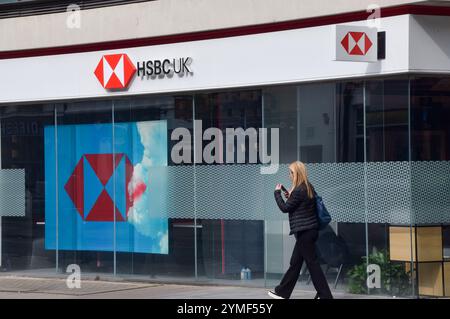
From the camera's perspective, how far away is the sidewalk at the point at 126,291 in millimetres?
15477

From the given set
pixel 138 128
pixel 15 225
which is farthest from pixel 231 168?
pixel 15 225

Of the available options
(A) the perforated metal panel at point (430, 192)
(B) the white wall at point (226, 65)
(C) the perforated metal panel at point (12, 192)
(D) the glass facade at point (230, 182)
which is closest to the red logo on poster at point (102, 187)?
(D) the glass facade at point (230, 182)

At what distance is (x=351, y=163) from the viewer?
15.4m

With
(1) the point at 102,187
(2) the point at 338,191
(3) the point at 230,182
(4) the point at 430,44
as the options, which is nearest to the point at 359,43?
(4) the point at 430,44

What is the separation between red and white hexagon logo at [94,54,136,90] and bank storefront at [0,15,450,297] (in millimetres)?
29

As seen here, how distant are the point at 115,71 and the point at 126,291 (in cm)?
399

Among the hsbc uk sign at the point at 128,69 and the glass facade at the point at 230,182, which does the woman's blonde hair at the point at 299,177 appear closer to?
the glass facade at the point at 230,182

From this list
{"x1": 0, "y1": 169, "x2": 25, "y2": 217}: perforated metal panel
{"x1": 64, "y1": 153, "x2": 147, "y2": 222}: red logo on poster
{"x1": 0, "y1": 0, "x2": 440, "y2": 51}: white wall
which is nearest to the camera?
{"x1": 0, "y1": 0, "x2": 440, "y2": 51}: white wall

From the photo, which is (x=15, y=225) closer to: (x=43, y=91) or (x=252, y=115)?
(x=43, y=91)

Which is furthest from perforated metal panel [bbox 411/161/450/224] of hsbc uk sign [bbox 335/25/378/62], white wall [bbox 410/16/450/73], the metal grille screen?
hsbc uk sign [bbox 335/25/378/62]

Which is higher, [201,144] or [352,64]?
[352,64]

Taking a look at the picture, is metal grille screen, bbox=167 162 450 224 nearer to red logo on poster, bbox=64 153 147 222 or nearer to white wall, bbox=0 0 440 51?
red logo on poster, bbox=64 153 147 222

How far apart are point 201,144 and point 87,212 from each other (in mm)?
2807

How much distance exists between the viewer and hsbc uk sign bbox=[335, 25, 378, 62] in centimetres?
1469
